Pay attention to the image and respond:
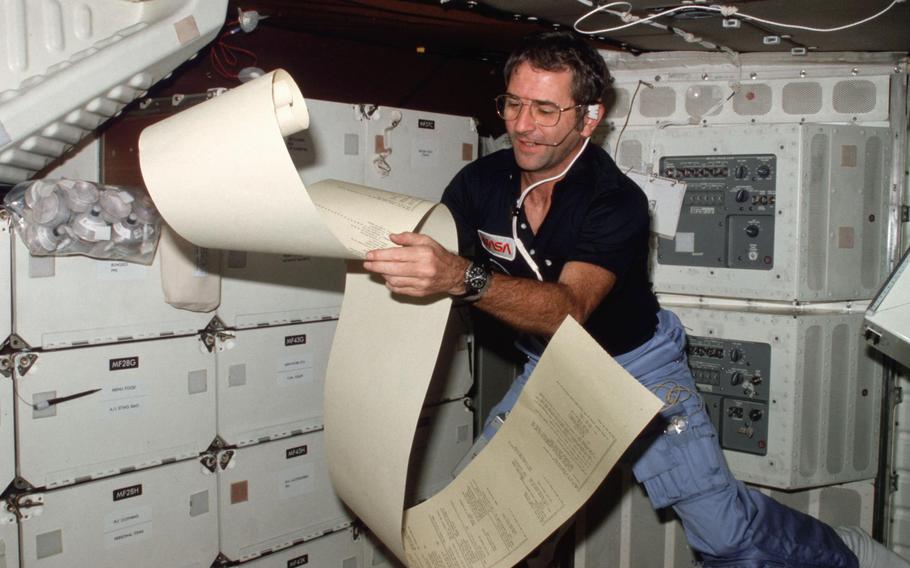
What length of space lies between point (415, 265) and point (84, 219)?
1.45m

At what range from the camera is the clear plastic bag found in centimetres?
280

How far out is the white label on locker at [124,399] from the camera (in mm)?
3062

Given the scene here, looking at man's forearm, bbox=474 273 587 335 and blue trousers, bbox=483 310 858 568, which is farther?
blue trousers, bbox=483 310 858 568

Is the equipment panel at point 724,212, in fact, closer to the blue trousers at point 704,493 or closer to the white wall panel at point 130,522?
the blue trousers at point 704,493

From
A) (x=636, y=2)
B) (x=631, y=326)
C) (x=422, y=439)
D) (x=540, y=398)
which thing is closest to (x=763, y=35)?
(x=636, y=2)

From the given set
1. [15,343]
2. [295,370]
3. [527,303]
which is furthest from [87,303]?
[527,303]

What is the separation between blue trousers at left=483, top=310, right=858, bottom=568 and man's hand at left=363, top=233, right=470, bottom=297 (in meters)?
1.29

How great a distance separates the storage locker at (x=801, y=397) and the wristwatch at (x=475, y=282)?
2.25 metres

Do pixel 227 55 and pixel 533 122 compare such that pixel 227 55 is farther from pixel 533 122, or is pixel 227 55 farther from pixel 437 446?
pixel 437 446

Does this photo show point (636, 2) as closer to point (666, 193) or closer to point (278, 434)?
point (666, 193)

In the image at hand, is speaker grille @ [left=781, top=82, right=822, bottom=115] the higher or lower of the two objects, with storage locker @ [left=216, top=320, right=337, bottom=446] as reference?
higher

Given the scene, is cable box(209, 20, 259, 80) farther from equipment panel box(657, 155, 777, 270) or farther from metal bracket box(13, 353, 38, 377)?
equipment panel box(657, 155, 777, 270)

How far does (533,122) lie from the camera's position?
297 cm

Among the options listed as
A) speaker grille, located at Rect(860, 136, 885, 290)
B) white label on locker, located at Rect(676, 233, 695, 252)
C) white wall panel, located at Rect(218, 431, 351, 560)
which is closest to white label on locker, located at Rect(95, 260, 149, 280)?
white wall panel, located at Rect(218, 431, 351, 560)
